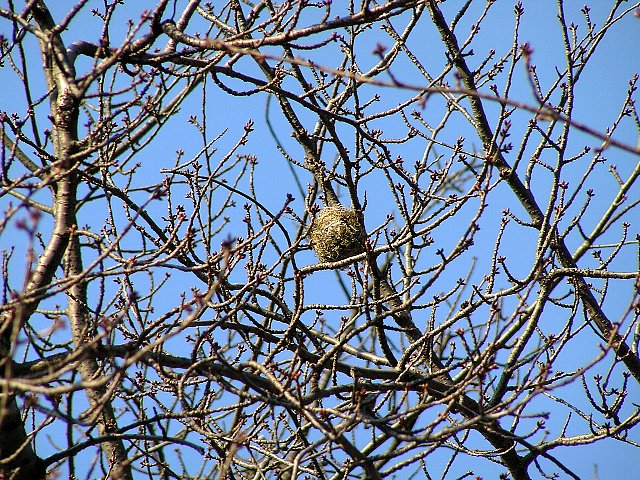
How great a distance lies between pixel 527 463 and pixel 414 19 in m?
3.09

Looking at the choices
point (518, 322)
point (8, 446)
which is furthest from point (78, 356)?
point (518, 322)

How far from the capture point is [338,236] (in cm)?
514

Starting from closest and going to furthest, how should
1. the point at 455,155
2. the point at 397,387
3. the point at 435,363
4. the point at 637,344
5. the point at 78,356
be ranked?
the point at 78,356 → the point at 397,387 → the point at 455,155 → the point at 435,363 → the point at 637,344

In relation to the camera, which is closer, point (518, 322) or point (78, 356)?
point (78, 356)

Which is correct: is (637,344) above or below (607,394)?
above

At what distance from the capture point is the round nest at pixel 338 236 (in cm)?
511

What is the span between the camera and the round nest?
16.8 ft

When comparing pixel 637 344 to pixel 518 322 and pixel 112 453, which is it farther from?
pixel 112 453

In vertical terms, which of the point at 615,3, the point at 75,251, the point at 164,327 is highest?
the point at 615,3

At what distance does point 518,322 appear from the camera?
4.43m

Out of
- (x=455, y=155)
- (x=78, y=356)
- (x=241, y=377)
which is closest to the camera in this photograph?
(x=78, y=356)

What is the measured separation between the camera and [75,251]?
522cm

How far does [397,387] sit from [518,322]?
1285mm

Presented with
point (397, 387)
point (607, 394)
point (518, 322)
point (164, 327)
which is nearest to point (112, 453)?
point (164, 327)
